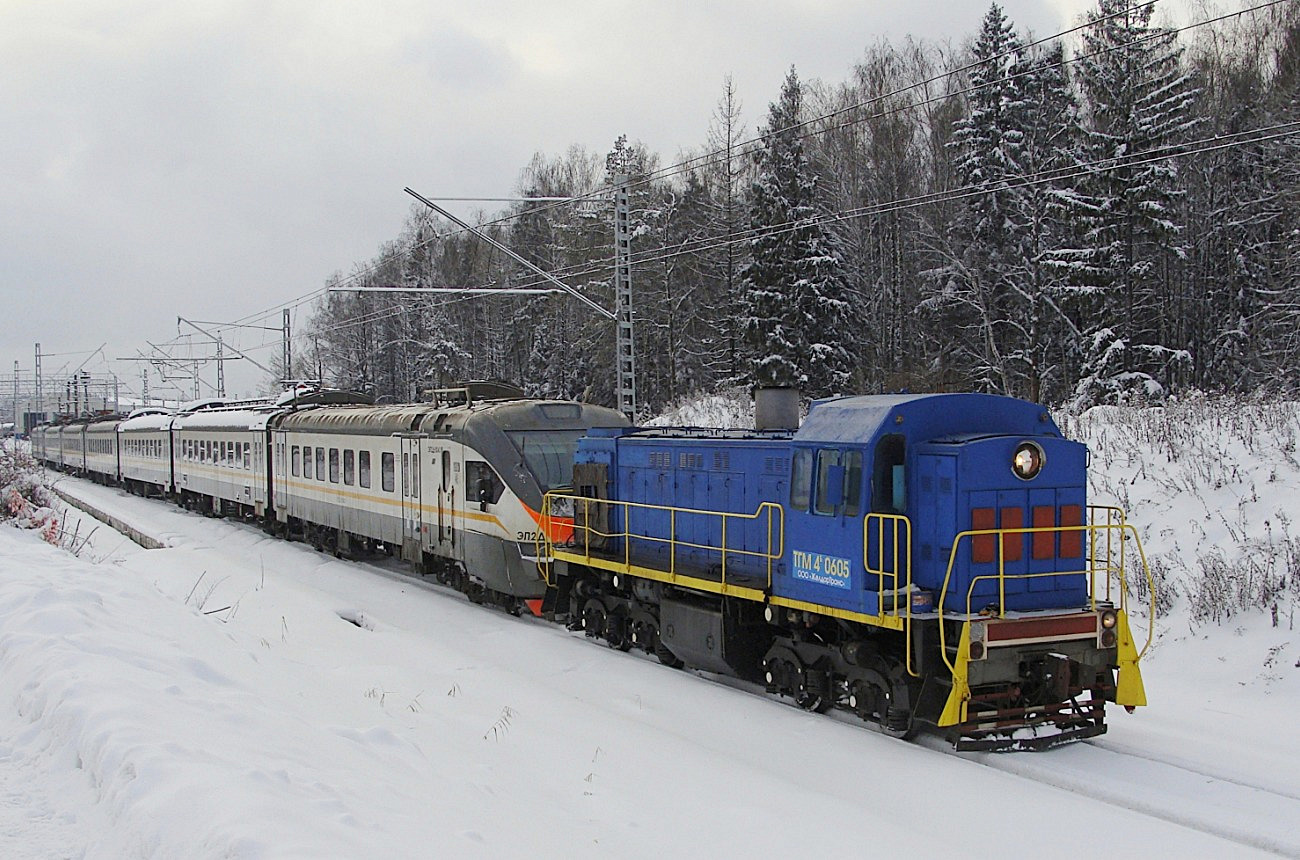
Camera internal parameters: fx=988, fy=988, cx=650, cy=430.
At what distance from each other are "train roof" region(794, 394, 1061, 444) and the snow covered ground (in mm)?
2643

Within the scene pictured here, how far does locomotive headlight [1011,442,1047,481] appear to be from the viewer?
8.32 metres

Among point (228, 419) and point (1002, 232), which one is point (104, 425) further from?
point (1002, 232)

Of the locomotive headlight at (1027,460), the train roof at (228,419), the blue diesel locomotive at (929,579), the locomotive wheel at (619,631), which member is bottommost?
the locomotive wheel at (619,631)

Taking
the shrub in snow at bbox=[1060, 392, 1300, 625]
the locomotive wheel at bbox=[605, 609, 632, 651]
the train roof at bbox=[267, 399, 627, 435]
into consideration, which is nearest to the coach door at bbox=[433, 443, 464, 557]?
the train roof at bbox=[267, 399, 627, 435]

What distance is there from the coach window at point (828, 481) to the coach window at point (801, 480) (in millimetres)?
148

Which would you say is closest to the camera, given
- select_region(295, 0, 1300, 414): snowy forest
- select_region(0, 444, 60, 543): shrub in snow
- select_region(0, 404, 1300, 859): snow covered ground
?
select_region(0, 404, 1300, 859): snow covered ground

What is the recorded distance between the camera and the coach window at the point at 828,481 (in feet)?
28.8

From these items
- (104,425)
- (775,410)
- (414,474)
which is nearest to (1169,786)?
(775,410)

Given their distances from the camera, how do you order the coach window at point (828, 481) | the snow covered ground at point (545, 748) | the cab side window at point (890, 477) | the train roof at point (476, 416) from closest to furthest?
the snow covered ground at point (545, 748) → the cab side window at point (890, 477) → the coach window at point (828, 481) → the train roof at point (476, 416)

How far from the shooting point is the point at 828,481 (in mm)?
8914

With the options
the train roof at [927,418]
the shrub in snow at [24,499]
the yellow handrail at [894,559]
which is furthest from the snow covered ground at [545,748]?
the shrub in snow at [24,499]

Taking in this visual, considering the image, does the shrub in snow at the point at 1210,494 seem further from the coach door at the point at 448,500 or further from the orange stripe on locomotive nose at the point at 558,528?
the coach door at the point at 448,500

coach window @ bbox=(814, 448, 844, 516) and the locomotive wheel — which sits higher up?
coach window @ bbox=(814, 448, 844, 516)

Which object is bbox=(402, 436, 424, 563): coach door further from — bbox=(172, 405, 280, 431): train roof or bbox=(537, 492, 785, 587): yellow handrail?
bbox=(172, 405, 280, 431): train roof
